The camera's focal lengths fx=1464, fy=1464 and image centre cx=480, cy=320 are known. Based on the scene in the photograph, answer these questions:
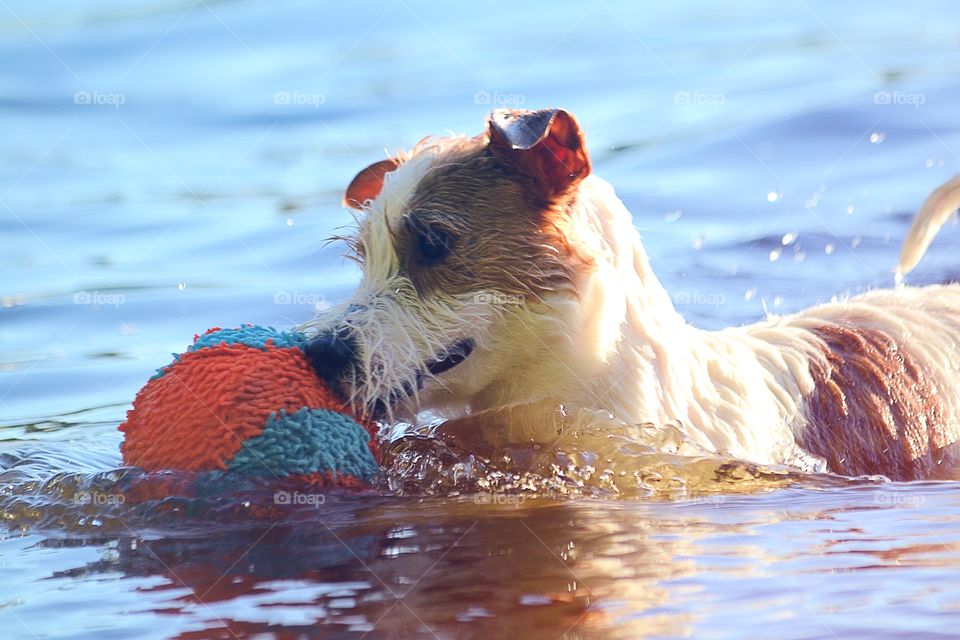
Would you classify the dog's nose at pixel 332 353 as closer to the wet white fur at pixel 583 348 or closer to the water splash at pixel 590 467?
the wet white fur at pixel 583 348

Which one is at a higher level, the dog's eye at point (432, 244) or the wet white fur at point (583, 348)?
the dog's eye at point (432, 244)

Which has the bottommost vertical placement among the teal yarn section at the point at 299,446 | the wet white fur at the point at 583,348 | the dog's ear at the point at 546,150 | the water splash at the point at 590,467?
the water splash at the point at 590,467

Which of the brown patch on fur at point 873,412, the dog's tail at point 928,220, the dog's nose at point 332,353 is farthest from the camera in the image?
the dog's tail at point 928,220

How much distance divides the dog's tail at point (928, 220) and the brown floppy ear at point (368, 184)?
6.92 feet

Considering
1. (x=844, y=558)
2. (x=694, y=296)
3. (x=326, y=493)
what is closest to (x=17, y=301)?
(x=694, y=296)

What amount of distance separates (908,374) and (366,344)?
227 centimetres

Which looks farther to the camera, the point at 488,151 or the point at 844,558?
the point at 488,151

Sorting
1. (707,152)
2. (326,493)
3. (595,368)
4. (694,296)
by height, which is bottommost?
(326,493)

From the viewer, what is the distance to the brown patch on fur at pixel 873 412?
5.36 metres

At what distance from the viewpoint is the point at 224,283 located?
9.05 m

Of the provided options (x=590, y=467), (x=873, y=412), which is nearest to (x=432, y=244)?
(x=590, y=467)

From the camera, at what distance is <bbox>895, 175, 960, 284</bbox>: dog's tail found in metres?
5.84

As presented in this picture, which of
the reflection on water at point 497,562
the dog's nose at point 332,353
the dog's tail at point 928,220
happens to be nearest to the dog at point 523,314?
the dog's nose at point 332,353

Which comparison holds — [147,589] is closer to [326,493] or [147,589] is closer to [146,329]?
[326,493]
